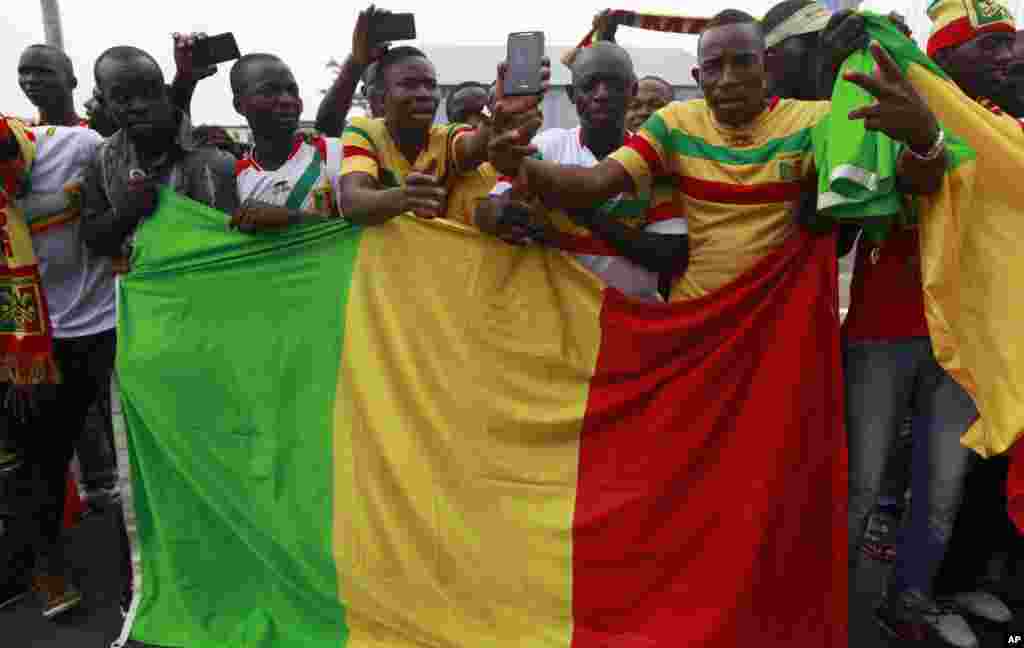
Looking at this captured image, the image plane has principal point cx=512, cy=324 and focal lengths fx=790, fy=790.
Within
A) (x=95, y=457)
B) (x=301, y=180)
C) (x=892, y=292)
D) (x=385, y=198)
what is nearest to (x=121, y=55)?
(x=301, y=180)

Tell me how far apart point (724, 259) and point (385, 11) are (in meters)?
1.59

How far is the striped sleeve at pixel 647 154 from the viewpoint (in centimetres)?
239

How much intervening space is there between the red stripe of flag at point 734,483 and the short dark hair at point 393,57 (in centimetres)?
129

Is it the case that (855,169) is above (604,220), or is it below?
above

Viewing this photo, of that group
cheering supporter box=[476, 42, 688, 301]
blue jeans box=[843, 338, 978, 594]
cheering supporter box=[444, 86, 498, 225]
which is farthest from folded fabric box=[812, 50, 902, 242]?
cheering supporter box=[444, 86, 498, 225]

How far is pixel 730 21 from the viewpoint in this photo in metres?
2.41

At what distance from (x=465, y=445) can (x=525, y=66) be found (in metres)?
1.19

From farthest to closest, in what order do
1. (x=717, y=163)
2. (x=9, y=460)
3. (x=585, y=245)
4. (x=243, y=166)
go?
1. (x=9, y=460)
2. (x=243, y=166)
3. (x=585, y=245)
4. (x=717, y=163)

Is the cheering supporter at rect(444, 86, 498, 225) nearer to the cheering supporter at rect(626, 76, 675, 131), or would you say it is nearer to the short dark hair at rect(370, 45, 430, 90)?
the short dark hair at rect(370, 45, 430, 90)

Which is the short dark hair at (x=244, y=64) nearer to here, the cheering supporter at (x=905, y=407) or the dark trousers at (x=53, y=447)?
the dark trousers at (x=53, y=447)

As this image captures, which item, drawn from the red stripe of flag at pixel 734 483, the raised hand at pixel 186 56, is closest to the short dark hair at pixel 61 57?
the raised hand at pixel 186 56

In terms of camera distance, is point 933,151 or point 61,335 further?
point 61,335

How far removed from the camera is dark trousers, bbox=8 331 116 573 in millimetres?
3182

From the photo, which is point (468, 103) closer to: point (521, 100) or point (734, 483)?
point (521, 100)
